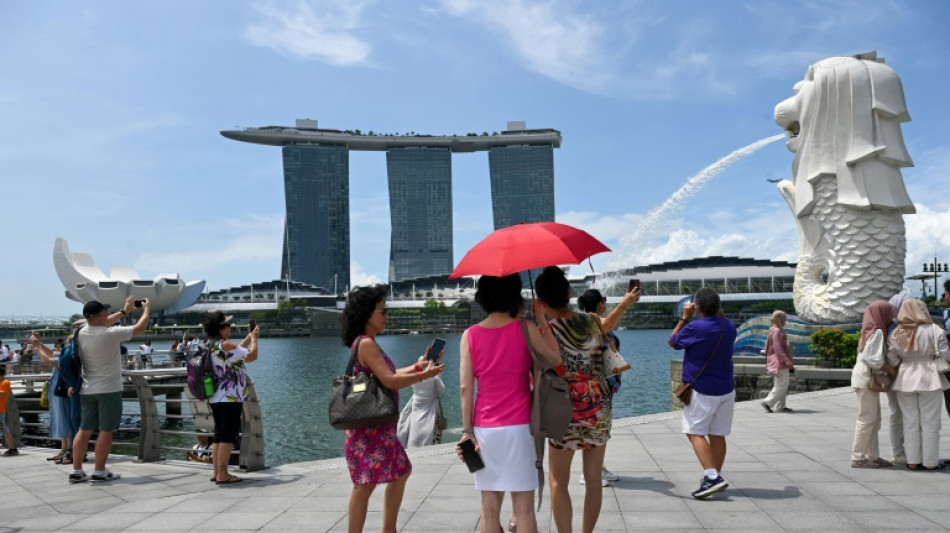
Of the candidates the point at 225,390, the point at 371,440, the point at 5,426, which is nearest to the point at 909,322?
the point at 371,440

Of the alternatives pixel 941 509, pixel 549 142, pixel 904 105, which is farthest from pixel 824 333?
pixel 549 142

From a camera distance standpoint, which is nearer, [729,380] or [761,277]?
[729,380]

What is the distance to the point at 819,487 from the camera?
5918 millimetres

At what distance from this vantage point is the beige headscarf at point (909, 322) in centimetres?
629

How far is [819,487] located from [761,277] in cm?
10192

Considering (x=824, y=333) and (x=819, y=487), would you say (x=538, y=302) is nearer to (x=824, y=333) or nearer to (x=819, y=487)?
(x=819, y=487)

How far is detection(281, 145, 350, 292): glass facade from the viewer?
141 meters

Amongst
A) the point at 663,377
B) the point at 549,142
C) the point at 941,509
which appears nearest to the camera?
the point at 941,509

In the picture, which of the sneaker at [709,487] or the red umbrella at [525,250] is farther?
the sneaker at [709,487]

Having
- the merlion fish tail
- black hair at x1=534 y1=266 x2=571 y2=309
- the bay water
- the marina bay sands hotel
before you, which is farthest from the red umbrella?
the marina bay sands hotel

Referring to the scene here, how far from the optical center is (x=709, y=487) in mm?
5527

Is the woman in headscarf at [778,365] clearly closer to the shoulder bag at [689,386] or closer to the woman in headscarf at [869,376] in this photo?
the woman in headscarf at [869,376]

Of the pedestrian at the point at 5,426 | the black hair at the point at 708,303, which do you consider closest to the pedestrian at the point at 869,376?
the black hair at the point at 708,303

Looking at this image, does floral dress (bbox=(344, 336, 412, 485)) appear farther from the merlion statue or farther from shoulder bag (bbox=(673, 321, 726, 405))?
the merlion statue
